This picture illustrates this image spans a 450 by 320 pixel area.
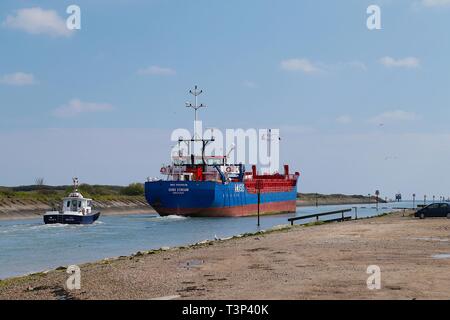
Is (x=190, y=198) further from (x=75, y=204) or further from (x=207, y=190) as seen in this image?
(x=75, y=204)

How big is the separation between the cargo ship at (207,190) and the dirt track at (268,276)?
3312 cm

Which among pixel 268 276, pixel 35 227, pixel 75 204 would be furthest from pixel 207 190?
pixel 268 276

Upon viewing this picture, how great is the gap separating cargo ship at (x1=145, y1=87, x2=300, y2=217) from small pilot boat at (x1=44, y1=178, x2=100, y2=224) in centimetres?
1203

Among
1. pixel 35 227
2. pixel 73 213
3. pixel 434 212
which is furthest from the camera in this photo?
pixel 73 213

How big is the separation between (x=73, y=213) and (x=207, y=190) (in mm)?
17851

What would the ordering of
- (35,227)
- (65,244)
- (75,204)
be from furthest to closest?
(75,204)
(35,227)
(65,244)

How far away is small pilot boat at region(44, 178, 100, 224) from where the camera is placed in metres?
49.3

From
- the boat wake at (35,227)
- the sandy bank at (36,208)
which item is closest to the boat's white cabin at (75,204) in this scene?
the boat wake at (35,227)

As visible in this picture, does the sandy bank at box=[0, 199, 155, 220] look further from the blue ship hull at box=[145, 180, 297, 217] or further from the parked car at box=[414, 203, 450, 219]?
the parked car at box=[414, 203, 450, 219]

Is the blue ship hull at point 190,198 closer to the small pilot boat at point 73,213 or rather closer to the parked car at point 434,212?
the small pilot boat at point 73,213

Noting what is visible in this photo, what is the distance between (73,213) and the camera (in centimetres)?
4978

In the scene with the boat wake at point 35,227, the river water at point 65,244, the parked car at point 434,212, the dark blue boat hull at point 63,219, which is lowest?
the boat wake at point 35,227

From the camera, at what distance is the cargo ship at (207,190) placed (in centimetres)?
6394
